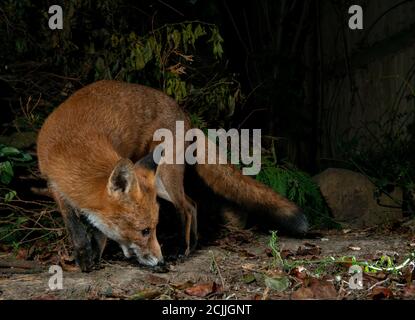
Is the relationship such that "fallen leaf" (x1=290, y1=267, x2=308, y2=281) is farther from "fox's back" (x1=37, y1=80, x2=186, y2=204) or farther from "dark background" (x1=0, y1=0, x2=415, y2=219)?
"dark background" (x1=0, y1=0, x2=415, y2=219)

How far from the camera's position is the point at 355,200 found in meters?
6.24

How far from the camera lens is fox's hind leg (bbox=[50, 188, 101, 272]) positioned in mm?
4379

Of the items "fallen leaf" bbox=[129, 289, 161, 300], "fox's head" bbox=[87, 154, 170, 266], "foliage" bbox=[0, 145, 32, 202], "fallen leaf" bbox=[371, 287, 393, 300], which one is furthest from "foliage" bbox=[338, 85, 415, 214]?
"foliage" bbox=[0, 145, 32, 202]

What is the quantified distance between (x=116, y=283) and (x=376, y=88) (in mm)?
4572

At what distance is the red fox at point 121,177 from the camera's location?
4.16m

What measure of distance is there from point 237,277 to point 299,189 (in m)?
2.28

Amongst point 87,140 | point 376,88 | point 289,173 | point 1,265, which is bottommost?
point 1,265

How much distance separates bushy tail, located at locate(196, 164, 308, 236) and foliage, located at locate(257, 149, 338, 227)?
2.73 feet

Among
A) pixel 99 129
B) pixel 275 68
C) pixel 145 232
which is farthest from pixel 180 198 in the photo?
pixel 275 68

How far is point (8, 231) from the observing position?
17.2 ft

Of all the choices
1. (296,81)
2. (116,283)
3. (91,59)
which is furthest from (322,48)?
(116,283)

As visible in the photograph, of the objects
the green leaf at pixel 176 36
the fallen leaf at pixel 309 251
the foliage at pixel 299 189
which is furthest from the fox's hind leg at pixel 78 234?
the green leaf at pixel 176 36

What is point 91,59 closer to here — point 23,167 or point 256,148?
point 23,167
